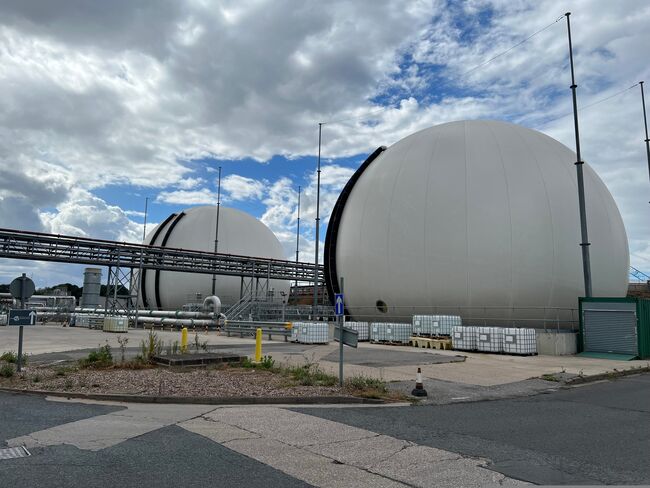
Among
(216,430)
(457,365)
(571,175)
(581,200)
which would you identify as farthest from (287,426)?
(571,175)

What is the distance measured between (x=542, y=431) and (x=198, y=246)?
136ft

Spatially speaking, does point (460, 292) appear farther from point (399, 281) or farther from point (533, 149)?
point (533, 149)

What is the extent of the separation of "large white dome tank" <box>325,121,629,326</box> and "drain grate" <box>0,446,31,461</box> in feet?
62.6

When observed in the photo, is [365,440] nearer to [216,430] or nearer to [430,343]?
[216,430]

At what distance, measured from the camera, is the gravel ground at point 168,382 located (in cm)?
894

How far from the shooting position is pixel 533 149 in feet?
78.2

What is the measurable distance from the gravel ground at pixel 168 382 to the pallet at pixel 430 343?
1103cm

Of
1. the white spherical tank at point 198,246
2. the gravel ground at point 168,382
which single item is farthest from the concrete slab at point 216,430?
the white spherical tank at point 198,246

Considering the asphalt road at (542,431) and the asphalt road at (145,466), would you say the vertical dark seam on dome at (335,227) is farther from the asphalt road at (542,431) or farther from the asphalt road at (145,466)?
the asphalt road at (145,466)

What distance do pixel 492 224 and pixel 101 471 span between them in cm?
1974

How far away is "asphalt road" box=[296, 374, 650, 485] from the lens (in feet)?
15.9

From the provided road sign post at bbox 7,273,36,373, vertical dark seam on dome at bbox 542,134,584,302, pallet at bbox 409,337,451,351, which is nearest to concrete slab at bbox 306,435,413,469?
road sign post at bbox 7,273,36,373

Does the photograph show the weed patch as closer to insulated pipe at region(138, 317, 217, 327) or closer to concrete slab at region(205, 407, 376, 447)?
concrete slab at region(205, 407, 376, 447)

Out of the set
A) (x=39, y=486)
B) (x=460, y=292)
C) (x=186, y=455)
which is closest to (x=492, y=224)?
(x=460, y=292)
